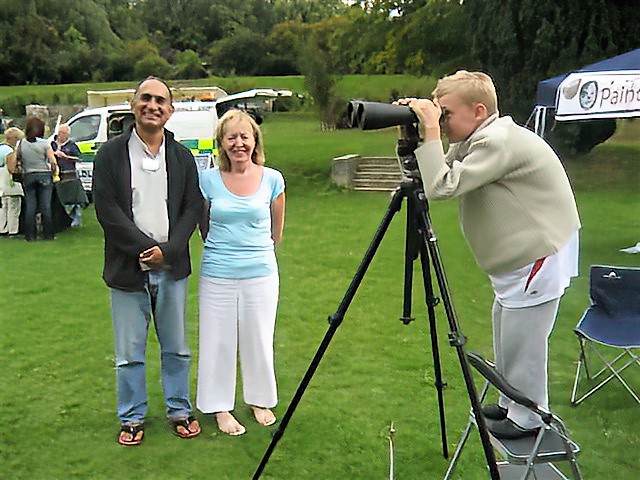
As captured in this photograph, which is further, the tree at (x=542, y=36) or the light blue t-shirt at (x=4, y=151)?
the tree at (x=542, y=36)

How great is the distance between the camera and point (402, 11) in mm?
19031

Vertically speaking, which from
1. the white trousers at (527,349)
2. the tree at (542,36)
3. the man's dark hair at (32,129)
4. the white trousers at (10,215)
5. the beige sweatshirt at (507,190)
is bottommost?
the white trousers at (10,215)

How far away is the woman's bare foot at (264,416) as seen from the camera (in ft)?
13.1

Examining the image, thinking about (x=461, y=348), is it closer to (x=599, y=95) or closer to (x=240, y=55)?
(x=599, y=95)

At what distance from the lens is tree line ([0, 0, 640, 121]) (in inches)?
615

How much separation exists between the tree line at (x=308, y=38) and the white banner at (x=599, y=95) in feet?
31.8

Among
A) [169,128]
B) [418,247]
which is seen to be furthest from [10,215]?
[418,247]

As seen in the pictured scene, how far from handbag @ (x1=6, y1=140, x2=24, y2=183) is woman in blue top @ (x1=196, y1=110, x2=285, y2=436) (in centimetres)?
625

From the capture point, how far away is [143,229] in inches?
141

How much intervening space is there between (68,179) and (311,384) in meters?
6.83

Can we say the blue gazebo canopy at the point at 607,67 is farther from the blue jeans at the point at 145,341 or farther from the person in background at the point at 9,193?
the person in background at the point at 9,193

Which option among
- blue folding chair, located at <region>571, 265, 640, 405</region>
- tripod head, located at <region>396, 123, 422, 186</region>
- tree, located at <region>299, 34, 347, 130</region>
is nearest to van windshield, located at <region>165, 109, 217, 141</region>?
blue folding chair, located at <region>571, 265, 640, 405</region>

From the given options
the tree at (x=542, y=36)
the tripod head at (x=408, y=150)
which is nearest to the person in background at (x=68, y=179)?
the tripod head at (x=408, y=150)

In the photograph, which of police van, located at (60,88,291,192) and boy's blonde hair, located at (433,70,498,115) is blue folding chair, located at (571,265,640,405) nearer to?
boy's blonde hair, located at (433,70,498,115)
